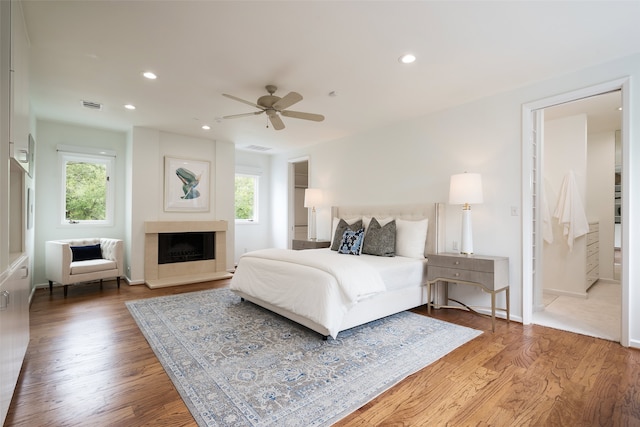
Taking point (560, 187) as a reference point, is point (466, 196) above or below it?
below

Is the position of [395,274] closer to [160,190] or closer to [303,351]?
[303,351]

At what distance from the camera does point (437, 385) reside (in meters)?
2.06

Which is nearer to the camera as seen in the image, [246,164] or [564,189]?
[564,189]

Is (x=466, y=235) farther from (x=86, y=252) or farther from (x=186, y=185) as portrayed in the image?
(x=86, y=252)

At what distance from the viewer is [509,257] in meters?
3.40

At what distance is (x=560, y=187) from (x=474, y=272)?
8.23ft

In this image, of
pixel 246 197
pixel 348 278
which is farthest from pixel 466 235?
pixel 246 197

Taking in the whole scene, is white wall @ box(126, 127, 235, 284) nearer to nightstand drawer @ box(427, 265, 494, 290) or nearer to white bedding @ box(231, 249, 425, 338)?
white bedding @ box(231, 249, 425, 338)

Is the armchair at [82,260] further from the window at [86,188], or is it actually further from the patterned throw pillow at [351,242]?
the patterned throw pillow at [351,242]

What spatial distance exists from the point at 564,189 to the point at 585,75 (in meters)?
2.04

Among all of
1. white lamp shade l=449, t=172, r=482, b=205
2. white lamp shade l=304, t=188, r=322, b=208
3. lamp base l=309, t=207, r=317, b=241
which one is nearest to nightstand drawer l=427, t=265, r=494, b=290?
white lamp shade l=449, t=172, r=482, b=205

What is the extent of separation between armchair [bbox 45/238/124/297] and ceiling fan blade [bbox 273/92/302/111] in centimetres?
337

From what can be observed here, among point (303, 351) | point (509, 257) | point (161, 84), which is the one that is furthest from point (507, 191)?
point (161, 84)

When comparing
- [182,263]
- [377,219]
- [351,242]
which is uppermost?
[377,219]
